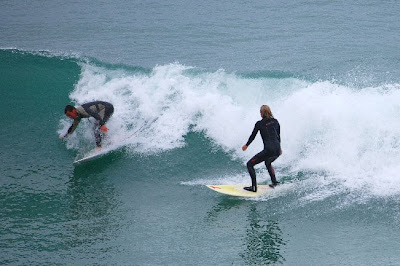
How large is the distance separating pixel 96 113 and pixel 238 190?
3538mm

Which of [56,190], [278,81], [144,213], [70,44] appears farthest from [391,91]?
[70,44]

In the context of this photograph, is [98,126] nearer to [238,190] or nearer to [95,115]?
[95,115]

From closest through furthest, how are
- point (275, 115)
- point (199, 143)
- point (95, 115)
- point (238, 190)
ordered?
point (238, 190) → point (95, 115) → point (199, 143) → point (275, 115)

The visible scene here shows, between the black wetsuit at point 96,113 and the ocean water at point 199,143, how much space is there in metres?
0.60

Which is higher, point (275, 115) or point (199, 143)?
point (275, 115)

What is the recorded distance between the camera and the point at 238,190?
10.6 m

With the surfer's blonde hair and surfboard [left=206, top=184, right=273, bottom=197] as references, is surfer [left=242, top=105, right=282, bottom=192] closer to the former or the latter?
the surfer's blonde hair

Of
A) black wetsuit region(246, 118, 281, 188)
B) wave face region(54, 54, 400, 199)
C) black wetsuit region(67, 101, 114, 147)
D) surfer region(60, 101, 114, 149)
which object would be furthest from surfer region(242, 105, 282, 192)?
black wetsuit region(67, 101, 114, 147)

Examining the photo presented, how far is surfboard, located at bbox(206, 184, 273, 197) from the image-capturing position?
10.5 metres

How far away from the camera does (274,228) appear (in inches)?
372

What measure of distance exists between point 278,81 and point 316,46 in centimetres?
418

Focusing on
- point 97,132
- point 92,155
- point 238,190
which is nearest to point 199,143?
point 97,132

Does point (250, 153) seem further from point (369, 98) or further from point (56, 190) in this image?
point (56, 190)

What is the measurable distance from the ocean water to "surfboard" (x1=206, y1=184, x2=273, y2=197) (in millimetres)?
120
